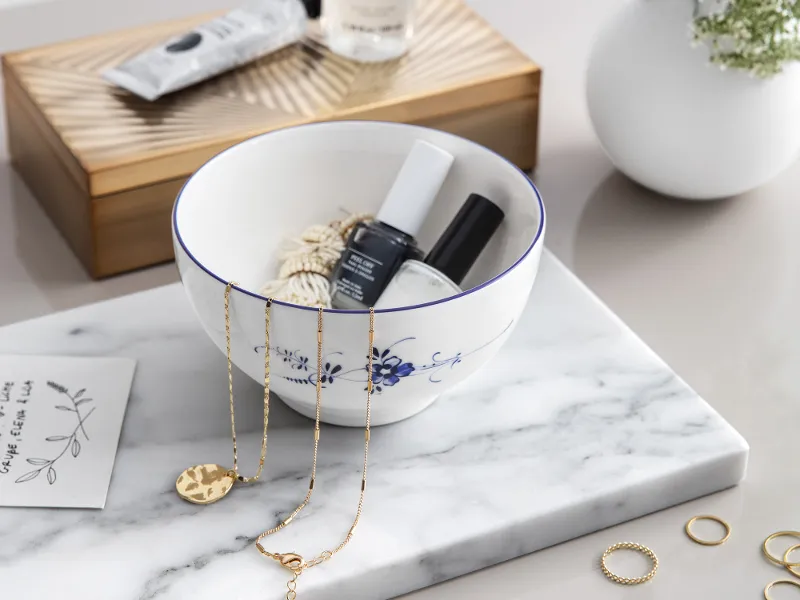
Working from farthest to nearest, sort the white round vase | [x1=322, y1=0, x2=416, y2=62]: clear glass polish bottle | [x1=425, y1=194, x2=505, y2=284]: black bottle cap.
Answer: [x1=322, y1=0, x2=416, y2=62]: clear glass polish bottle < the white round vase < [x1=425, y1=194, x2=505, y2=284]: black bottle cap

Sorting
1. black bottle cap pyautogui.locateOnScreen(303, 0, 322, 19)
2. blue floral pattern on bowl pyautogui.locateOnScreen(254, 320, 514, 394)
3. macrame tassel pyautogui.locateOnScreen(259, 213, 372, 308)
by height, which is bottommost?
macrame tassel pyautogui.locateOnScreen(259, 213, 372, 308)

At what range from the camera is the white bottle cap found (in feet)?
2.24

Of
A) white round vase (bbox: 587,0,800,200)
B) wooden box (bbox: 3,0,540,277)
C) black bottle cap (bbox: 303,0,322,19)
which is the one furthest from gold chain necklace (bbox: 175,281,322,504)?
black bottle cap (bbox: 303,0,322,19)

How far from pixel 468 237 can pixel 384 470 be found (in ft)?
0.47

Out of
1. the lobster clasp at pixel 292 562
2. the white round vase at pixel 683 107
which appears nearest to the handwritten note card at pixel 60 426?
the lobster clasp at pixel 292 562

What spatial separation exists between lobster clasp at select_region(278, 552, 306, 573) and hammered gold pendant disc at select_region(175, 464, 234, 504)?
0.19ft

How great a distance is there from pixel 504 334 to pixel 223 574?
0.62ft

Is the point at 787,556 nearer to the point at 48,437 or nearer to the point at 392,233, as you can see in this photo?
the point at 392,233

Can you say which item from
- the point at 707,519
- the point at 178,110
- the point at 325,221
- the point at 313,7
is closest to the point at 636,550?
the point at 707,519

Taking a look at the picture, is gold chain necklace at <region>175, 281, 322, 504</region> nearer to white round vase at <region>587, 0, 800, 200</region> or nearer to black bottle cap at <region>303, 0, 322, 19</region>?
white round vase at <region>587, 0, 800, 200</region>

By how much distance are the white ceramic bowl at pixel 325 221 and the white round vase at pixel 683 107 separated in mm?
187

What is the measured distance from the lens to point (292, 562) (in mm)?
584

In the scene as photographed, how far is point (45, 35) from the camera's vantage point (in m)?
1.12

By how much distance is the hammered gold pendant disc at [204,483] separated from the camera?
62cm
